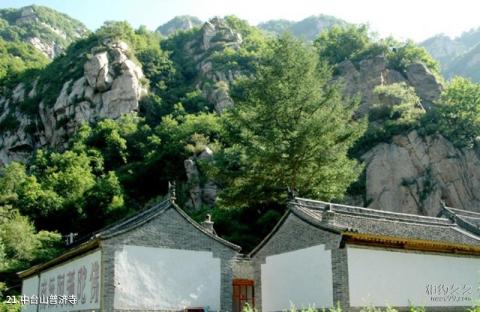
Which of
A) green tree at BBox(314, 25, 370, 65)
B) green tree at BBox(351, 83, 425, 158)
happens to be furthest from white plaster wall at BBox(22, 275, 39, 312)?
green tree at BBox(314, 25, 370, 65)

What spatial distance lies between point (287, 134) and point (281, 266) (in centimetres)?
1084

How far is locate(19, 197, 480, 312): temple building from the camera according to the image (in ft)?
50.3

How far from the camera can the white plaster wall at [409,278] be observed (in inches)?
601

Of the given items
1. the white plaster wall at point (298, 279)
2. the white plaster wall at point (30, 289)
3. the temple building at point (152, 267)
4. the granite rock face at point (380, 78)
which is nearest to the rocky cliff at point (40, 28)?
the granite rock face at point (380, 78)

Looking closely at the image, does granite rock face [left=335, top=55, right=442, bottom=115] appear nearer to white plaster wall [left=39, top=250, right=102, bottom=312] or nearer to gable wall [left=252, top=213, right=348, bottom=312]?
gable wall [left=252, top=213, right=348, bottom=312]

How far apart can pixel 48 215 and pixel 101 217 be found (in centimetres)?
342

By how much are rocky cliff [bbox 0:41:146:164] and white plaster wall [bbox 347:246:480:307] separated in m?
36.7

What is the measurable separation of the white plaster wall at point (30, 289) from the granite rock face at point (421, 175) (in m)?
20.4

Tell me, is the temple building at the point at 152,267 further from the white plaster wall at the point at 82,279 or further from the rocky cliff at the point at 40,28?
the rocky cliff at the point at 40,28

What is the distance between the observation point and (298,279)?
16.7 m

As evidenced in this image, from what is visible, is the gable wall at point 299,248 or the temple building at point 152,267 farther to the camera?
the temple building at point 152,267

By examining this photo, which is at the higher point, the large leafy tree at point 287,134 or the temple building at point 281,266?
the large leafy tree at point 287,134

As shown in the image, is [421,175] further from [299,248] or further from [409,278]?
[299,248]

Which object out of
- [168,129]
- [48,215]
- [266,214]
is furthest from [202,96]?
[266,214]
